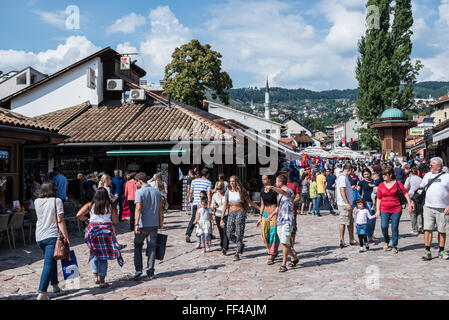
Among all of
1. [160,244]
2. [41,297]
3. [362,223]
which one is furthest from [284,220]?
[41,297]

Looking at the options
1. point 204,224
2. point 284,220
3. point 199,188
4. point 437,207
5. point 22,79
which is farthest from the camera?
point 22,79

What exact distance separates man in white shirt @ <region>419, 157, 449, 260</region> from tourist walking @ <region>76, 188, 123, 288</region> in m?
5.74

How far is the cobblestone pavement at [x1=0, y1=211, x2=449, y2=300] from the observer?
582cm

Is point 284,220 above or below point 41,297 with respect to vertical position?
above

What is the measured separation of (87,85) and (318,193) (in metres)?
13.3

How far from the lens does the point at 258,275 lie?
6953mm

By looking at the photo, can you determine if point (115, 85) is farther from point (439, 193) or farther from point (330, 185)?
point (439, 193)

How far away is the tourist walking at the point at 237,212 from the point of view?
834cm

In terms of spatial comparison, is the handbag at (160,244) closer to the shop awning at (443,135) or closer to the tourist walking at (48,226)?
the tourist walking at (48,226)

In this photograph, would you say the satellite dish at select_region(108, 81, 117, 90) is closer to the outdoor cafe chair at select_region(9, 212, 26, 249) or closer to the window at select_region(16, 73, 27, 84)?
the outdoor cafe chair at select_region(9, 212, 26, 249)

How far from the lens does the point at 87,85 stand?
70.4ft

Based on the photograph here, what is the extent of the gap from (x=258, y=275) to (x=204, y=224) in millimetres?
2506

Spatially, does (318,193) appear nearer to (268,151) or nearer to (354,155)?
(268,151)

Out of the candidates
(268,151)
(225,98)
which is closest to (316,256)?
(268,151)
